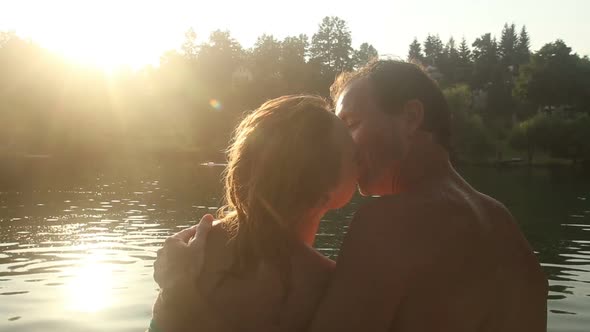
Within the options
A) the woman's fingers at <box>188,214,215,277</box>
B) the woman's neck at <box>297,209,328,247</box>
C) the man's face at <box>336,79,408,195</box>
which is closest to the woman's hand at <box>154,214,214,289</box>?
the woman's fingers at <box>188,214,215,277</box>

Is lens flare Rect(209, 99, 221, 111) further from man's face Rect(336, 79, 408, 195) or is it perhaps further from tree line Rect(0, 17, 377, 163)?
man's face Rect(336, 79, 408, 195)

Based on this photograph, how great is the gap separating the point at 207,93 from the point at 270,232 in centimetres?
10207

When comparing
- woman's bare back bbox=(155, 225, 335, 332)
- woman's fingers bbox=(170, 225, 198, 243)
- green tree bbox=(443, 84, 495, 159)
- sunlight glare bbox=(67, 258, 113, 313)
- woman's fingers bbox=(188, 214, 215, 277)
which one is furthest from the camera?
green tree bbox=(443, 84, 495, 159)

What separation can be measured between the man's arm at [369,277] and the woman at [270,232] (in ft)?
0.61

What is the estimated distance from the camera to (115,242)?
66.8 feet

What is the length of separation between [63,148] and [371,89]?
79.3m

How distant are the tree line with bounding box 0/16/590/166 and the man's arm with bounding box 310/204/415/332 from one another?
59.4 meters

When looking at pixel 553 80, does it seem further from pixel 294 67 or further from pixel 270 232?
pixel 270 232

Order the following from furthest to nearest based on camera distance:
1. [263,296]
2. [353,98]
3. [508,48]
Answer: [508,48] → [353,98] → [263,296]

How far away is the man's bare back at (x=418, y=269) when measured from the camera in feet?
8.33

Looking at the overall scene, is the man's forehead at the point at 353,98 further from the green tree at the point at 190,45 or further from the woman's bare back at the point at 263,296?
the green tree at the point at 190,45

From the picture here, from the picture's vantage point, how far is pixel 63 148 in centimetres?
7862

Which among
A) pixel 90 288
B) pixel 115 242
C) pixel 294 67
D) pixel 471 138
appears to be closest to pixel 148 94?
pixel 294 67

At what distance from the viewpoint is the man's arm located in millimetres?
2531
